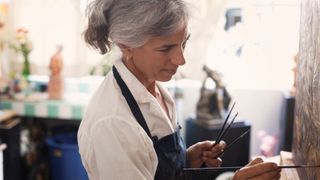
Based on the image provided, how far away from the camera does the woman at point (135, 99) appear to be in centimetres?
95

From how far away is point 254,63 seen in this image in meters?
2.53

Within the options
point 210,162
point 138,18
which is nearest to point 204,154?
point 210,162

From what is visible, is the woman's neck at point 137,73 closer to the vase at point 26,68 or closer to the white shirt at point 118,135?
the white shirt at point 118,135

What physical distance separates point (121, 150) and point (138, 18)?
0.31 m

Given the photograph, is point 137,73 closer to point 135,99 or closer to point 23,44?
point 135,99

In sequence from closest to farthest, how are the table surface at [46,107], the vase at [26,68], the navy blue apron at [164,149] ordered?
the navy blue apron at [164,149]
the table surface at [46,107]
the vase at [26,68]

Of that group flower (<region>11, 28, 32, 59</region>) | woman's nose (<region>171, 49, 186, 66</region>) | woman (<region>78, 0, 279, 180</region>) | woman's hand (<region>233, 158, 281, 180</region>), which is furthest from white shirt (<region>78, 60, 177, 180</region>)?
flower (<region>11, 28, 32, 59</region>)

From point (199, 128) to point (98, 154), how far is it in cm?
153

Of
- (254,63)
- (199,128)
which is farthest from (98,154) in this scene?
(254,63)

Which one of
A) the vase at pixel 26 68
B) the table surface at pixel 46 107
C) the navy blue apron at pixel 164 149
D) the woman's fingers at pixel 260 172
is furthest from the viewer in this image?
the vase at pixel 26 68

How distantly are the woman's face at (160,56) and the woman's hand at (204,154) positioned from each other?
302 mm

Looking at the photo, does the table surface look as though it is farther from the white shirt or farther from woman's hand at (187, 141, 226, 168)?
the white shirt

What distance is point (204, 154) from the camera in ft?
4.15

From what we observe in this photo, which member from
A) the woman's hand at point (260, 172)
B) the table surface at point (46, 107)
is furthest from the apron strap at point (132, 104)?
the table surface at point (46, 107)
